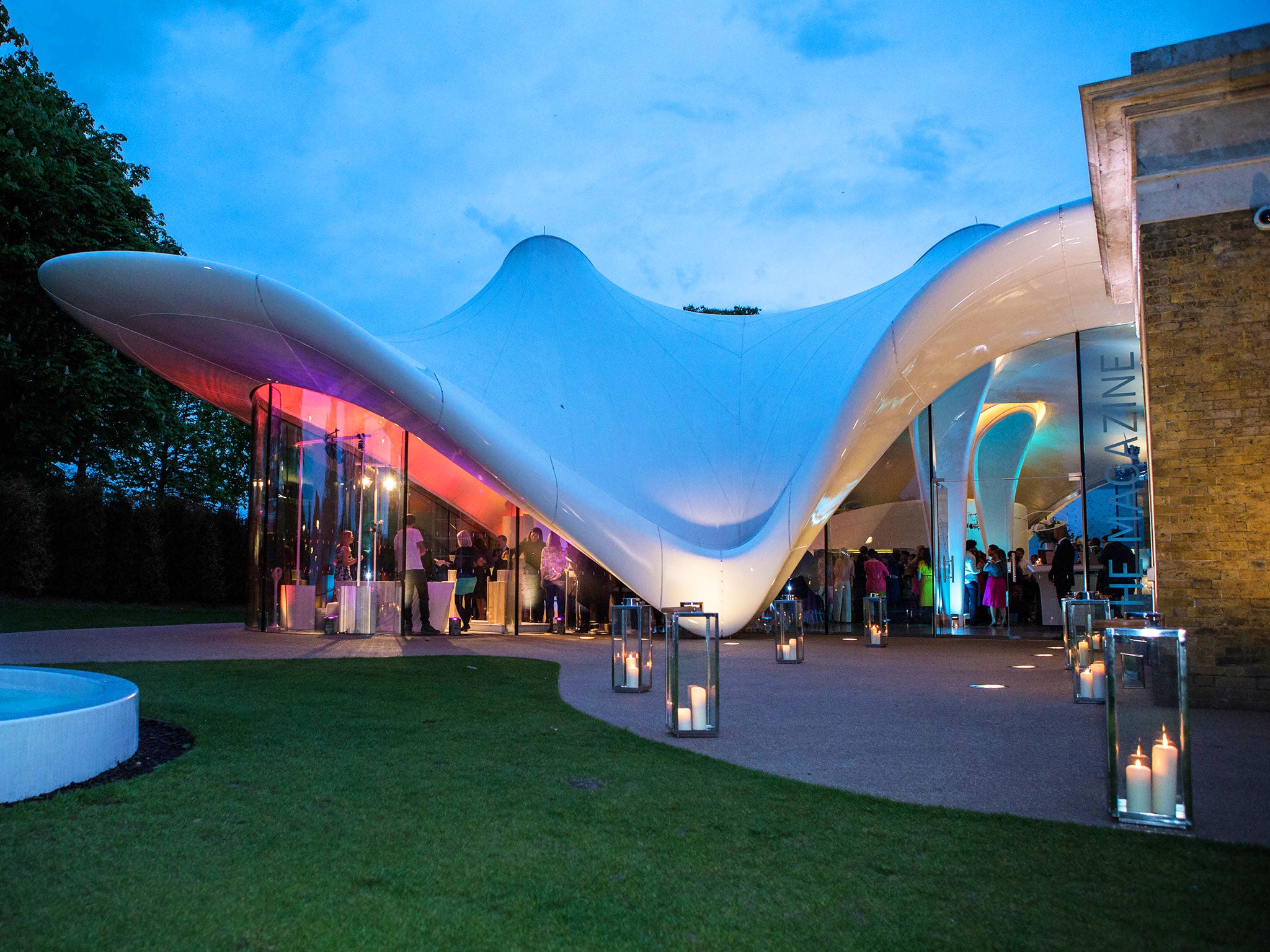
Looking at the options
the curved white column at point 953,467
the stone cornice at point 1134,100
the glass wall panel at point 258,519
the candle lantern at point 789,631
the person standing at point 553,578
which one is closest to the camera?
the stone cornice at point 1134,100

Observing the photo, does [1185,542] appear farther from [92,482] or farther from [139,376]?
[92,482]

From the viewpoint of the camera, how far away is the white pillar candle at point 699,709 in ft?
17.9

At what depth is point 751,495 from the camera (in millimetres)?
12773

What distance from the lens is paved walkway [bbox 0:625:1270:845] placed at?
13.3 ft

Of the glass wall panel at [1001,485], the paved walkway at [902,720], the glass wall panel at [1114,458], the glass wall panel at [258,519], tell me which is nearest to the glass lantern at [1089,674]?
the paved walkway at [902,720]

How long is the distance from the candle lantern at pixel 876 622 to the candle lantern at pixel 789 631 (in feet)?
9.44

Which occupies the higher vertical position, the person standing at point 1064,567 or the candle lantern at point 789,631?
the person standing at point 1064,567

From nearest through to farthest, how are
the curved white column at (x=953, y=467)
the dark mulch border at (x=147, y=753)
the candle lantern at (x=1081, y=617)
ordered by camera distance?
1. the dark mulch border at (x=147, y=753)
2. the candle lantern at (x=1081, y=617)
3. the curved white column at (x=953, y=467)

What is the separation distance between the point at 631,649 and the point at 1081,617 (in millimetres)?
3833

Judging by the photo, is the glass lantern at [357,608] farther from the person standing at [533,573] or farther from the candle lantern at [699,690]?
the candle lantern at [699,690]

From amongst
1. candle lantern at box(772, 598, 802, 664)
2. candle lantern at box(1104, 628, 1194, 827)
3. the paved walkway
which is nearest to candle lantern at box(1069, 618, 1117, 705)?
the paved walkway

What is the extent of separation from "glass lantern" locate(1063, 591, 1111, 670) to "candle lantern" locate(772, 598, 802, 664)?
8.67 feet

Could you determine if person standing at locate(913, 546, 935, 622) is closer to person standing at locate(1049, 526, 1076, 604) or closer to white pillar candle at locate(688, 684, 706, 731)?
person standing at locate(1049, 526, 1076, 604)

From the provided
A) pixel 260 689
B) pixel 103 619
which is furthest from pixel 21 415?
pixel 260 689
